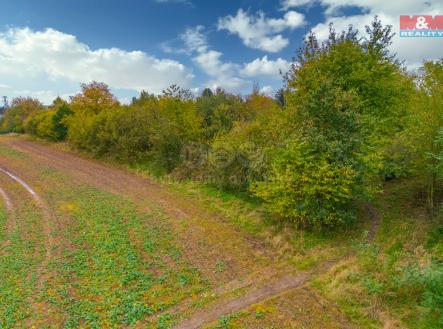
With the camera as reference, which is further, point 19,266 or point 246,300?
point 19,266

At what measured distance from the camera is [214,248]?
34.2 feet

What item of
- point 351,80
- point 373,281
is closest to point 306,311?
point 373,281

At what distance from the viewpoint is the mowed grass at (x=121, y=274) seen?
7.09 m

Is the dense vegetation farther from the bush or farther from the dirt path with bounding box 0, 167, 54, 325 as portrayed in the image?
the dirt path with bounding box 0, 167, 54, 325

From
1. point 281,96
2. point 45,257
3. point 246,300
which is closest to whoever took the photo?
point 246,300

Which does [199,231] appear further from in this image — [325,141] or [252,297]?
[325,141]

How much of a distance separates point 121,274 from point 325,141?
311 inches

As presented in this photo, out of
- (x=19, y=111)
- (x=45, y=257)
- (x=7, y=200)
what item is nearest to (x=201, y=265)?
(x=45, y=257)

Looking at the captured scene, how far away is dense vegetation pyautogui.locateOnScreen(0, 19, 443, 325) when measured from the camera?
1010cm

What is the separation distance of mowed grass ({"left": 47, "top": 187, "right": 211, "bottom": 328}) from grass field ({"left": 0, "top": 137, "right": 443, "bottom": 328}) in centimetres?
4

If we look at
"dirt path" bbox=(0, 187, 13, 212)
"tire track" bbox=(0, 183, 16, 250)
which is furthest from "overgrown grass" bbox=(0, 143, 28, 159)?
"tire track" bbox=(0, 183, 16, 250)

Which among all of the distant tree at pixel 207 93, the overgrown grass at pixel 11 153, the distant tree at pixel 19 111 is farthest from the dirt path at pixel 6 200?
the distant tree at pixel 19 111

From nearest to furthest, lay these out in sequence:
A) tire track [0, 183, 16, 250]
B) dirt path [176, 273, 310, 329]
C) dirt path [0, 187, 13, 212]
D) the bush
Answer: dirt path [176, 273, 310, 329] < the bush < tire track [0, 183, 16, 250] < dirt path [0, 187, 13, 212]

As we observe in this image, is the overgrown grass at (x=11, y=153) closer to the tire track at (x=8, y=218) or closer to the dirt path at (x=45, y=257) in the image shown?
the dirt path at (x=45, y=257)
